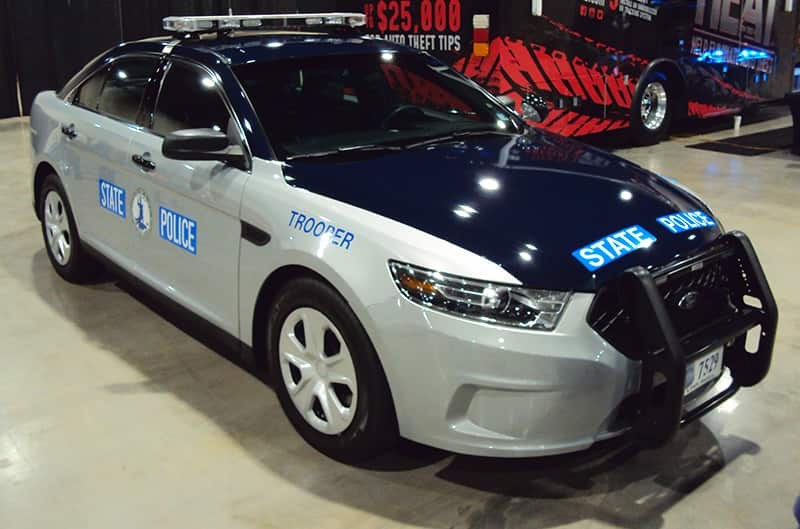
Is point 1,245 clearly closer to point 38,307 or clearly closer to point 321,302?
point 38,307

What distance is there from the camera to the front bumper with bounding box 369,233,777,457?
250 centimetres

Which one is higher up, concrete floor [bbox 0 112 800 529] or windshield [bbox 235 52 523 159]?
windshield [bbox 235 52 523 159]

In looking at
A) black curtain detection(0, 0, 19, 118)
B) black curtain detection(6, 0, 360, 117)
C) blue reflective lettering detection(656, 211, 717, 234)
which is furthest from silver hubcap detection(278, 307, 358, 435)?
black curtain detection(0, 0, 19, 118)

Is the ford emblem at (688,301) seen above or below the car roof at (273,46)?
below

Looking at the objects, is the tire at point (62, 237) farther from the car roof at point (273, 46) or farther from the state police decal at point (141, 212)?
the car roof at point (273, 46)

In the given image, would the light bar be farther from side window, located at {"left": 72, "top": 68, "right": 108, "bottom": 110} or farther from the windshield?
side window, located at {"left": 72, "top": 68, "right": 108, "bottom": 110}

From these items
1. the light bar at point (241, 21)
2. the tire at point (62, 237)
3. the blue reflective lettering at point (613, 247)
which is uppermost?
the light bar at point (241, 21)

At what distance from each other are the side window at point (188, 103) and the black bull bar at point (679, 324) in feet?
5.59

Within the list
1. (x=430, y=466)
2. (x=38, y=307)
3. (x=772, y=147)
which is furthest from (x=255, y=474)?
(x=772, y=147)

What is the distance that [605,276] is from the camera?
103 inches

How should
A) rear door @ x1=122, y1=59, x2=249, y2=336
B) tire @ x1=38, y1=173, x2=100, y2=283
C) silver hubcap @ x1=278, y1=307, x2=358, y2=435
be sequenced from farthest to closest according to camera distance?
tire @ x1=38, y1=173, x2=100, y2=283 → rear door @ x1=122, y1=59, x2=249, y2=336 → silver hubcap @ x1=278, y1=307, x2=358, y2=435

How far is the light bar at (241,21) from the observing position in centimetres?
384

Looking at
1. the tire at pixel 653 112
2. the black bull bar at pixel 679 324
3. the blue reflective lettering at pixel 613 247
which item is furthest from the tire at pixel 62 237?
the tire at pixel 653 112

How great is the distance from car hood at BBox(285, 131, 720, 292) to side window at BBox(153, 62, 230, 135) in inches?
20.9
